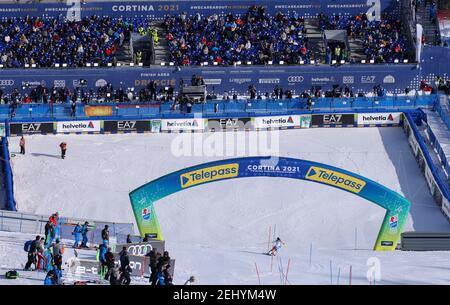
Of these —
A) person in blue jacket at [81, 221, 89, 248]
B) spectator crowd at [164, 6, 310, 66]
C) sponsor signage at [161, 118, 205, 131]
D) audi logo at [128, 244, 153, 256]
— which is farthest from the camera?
spectator crowd at [164, 6, 310, 66]

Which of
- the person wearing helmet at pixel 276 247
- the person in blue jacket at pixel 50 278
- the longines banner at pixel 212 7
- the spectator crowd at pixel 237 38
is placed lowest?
the person wearing helmet at pixel 276 247

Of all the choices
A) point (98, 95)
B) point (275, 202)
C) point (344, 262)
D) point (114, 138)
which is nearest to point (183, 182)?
point (344, 262)

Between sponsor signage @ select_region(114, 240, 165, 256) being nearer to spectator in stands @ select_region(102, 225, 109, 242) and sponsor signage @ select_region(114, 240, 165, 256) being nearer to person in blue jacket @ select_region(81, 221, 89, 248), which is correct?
spectator in stands @ select_region(102, 225, 109, 242)

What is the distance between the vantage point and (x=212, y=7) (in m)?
65.9

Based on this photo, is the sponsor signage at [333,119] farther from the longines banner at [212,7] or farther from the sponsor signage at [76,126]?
the sponsor signage at [76,126]

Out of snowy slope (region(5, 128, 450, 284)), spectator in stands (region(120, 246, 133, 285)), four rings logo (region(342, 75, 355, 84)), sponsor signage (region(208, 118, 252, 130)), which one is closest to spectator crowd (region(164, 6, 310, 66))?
four rings logo (region(342, 75, 355, 84))

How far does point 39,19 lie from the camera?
213 ft

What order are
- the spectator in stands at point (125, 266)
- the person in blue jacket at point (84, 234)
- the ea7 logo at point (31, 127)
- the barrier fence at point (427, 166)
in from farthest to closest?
1. the ea7 logo at point (31, 127)
2. the barrier fence at point (427, 166)
3. the person in blue jacket at point (84, 234)
4. the spectator in stands at point (125, 266)

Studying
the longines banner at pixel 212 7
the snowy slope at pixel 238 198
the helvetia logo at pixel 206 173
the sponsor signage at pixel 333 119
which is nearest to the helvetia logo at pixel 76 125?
the snowy slope at pixel 238 198

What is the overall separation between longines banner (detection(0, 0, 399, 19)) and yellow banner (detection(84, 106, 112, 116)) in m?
7.73

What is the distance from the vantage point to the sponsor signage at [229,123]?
58572mm

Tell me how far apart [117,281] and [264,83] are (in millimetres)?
27119

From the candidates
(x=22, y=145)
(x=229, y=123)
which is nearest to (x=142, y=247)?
(x=22, y=145)

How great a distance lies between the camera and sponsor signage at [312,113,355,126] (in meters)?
59.2
